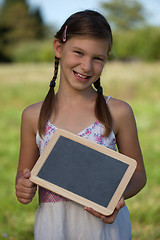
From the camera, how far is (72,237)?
173 cm

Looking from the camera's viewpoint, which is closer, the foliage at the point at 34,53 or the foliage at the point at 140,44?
Answer: the foliage at the point at 140,44

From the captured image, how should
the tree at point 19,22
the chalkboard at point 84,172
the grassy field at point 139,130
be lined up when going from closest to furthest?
the chalkboard at point 84,172 < the grassy field at point 139,130 < the tree at point 19,22

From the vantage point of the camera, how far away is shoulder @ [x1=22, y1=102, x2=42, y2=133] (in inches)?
74.7

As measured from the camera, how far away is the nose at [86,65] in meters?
1.72

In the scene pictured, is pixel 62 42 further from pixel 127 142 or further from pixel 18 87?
pixel 18 87

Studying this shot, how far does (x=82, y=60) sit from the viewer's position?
174 centimetres

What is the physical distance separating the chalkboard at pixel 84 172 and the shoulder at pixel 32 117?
0.30 meters

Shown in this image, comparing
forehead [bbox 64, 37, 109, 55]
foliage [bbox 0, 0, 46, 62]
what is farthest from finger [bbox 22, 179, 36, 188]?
foliage [bbox 0, 0, 46, 62]

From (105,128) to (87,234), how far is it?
0.51 metres

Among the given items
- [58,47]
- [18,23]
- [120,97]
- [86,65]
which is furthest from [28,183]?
[18,23]

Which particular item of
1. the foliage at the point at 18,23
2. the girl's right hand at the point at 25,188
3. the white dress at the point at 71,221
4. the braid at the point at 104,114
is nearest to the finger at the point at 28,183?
the girl's right hand at the point at 25,188

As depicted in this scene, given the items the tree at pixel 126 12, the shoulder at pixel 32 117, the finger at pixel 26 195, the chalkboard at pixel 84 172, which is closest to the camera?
the chalkboard at pixel 84 172

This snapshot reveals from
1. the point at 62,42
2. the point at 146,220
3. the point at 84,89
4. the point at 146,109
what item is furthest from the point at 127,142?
the point at 146,109

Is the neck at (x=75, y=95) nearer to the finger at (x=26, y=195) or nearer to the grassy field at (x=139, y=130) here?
the finger at (x=26, y=195)
